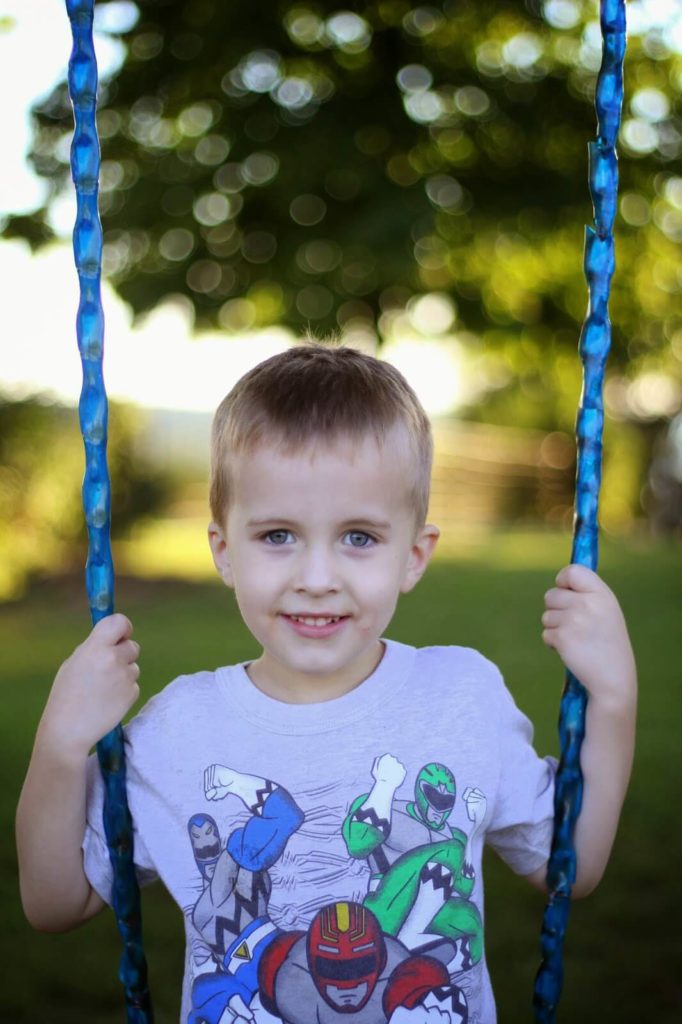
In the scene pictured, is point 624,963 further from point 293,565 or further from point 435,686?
point 293,565

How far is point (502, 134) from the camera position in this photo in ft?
16.8

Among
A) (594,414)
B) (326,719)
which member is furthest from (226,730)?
(594,414)

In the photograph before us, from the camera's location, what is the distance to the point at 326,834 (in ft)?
5.44

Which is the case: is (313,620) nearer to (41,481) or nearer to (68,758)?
(68,758)

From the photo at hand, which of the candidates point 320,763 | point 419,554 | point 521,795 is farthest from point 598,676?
point 320,763

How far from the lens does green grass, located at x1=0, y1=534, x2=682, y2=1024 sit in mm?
2963

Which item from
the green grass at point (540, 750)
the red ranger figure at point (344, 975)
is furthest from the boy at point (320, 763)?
the green grass at point (540, 750)

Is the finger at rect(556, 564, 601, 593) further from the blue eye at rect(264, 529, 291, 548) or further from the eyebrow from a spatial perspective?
the blue eye at rect(264, 529, 291, 548)

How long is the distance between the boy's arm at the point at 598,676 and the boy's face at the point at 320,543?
0.27 metres

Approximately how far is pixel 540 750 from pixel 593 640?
377 cm

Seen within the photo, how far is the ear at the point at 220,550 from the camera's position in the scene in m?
1.78

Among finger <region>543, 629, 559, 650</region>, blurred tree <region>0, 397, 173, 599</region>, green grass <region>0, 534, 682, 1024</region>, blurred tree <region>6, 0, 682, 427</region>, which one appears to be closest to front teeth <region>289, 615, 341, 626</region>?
finger <region>543, 629, 559, 650</region>

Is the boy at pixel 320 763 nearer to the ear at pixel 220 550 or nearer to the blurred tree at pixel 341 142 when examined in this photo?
the ear at pixel 220 550

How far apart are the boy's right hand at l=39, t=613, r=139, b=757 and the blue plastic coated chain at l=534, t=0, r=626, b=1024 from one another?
26.9 inches
